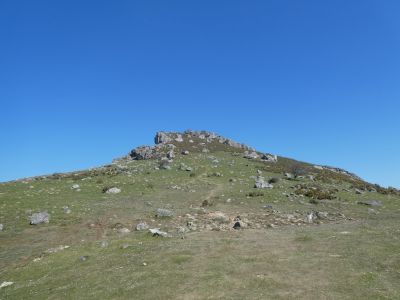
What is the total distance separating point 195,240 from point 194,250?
3141mm

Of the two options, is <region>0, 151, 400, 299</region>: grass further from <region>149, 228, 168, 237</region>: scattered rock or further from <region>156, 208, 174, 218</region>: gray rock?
<region>149, 228, 168, 237</region>: scattered rock

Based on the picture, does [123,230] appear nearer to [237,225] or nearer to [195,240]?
[195,240]

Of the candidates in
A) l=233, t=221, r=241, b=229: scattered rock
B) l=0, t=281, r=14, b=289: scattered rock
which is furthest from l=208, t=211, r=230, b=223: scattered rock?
l=0, t=281, r=14, b=289: scattered rock

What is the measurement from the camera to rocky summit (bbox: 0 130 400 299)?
2173 cm

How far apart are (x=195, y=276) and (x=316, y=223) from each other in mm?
18500

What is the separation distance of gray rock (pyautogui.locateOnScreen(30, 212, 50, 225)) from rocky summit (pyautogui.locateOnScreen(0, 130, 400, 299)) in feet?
0.56

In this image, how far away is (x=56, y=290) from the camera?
23578 mm

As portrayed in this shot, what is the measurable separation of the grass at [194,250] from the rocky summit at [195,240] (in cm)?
8

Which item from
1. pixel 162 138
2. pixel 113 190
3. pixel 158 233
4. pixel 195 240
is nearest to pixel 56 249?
pixel 158 233

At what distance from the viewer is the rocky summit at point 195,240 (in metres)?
21.7

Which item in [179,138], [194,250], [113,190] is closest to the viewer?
[194,250]

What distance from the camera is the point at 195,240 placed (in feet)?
104

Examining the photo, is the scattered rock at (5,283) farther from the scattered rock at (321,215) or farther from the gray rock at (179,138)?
the gray rock at (179,138)

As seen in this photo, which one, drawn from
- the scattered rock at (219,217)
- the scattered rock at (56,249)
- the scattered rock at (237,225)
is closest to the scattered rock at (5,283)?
the scattered rock at (56,249)
